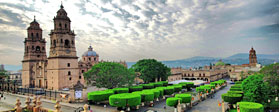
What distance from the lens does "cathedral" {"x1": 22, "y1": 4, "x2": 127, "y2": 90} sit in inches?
1879

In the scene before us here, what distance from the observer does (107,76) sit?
36.6 m

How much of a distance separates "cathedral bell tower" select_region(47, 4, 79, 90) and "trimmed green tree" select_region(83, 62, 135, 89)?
1386 centimetres

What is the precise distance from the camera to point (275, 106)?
91.6 feet

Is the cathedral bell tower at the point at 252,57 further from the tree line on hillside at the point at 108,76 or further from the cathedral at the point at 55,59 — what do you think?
the cathedral at the point at 55,59

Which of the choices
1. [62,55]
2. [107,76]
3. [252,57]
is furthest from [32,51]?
[252,57]

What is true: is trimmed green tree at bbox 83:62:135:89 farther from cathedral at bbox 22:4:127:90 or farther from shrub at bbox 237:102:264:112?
shrub at bbox 237:102:264:112

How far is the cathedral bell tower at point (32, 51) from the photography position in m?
58.4

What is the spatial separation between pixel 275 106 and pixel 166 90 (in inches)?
741

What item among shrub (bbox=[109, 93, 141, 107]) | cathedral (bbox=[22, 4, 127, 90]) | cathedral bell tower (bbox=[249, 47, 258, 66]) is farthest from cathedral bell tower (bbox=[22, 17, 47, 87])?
cathedral bell tower (bbox=[249, 47, 258, 66])

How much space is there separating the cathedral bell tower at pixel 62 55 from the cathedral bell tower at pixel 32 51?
12640 mm

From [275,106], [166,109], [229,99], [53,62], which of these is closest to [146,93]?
[166,109]

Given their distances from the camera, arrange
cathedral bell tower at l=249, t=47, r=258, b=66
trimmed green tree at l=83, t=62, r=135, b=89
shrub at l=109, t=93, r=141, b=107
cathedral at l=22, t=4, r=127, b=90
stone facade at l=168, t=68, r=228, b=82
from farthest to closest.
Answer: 1. cathedral bell tower at l=249, t=47, r=258, b=66
2. stone facade at l=168, t=68, r=228, b=82
3. cathedral at l=22, t=4, r=127, b=90
4. trimmed green tree at l=83, t=62, r=135, b=89
5. shrub at l=109, t=93, r=141, b=107

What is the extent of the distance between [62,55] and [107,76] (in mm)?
19272

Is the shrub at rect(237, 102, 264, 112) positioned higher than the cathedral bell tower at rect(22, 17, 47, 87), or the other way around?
the cathedral bell tower at rect(22, 17, 47, 87)
